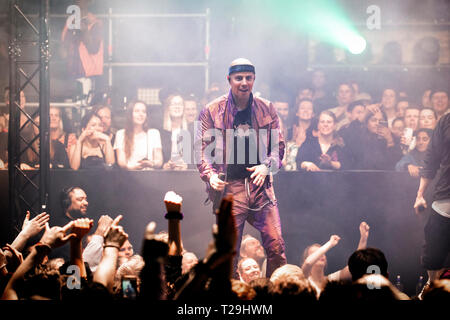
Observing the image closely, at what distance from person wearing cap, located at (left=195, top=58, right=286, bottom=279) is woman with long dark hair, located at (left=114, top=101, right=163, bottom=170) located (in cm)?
215

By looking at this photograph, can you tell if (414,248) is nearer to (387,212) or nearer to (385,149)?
(387,212)

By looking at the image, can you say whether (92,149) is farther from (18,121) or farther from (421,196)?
(421,196)

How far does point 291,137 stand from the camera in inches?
290

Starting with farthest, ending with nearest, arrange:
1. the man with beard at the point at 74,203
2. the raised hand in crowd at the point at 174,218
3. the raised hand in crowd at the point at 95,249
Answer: the man with beard at the point at 74,203 → the raised hand in crowd at the point at 95,249 → the raised hand in crowd at the point at 174,218

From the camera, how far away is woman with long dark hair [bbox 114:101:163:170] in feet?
23.4

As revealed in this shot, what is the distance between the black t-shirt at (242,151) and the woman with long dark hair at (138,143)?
89.9 inches

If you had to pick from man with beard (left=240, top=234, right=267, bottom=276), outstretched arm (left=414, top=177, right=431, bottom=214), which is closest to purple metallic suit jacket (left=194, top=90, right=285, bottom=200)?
man with beard (left=240, top=234, right=267, bottom=276)

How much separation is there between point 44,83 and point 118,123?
1.59m

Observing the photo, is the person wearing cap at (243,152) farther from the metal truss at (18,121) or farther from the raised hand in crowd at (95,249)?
the metal truss at (18,121)

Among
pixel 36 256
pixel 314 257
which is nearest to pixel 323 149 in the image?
pixel 314 257

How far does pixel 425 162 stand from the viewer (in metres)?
6.51

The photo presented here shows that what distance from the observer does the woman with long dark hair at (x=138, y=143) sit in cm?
714

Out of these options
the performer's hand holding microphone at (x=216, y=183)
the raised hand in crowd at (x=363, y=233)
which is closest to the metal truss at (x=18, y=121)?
the performer's hand holding microphone at (x=216, y=183)
